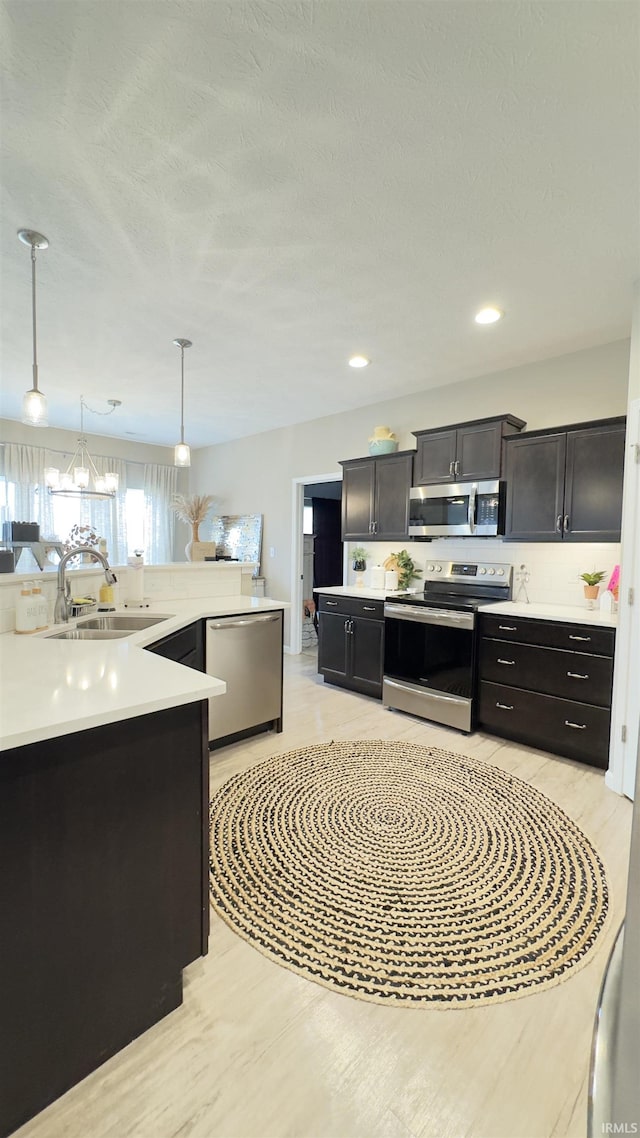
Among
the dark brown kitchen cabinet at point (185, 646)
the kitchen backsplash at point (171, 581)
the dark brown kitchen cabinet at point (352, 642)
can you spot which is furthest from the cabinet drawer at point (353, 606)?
the dark brown kitchen cabinet at point (185, 646)

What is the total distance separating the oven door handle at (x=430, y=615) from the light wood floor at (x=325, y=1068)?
78.4 inches

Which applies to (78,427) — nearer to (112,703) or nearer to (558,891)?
(112,703)

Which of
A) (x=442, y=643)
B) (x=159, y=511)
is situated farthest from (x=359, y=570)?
(x=159, y=511)

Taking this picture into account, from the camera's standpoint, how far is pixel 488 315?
2916 millimetres

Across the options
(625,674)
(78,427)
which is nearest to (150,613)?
(625,674)

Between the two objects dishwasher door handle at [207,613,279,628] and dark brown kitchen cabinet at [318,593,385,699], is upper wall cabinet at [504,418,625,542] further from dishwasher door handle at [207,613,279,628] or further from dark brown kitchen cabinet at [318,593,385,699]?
dishwasher door handle at [207,613,279,628]

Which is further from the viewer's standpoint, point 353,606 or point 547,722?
point 353,606

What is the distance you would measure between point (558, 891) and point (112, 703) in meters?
1.88

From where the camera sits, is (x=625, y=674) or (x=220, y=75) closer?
(x=220, y=75)

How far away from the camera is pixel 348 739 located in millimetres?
3285

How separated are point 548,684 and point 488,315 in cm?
239

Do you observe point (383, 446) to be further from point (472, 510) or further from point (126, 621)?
point (126, 621)

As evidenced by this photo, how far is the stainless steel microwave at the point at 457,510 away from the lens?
3573mm

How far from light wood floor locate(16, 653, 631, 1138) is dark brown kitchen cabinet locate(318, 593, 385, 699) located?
102 inches
